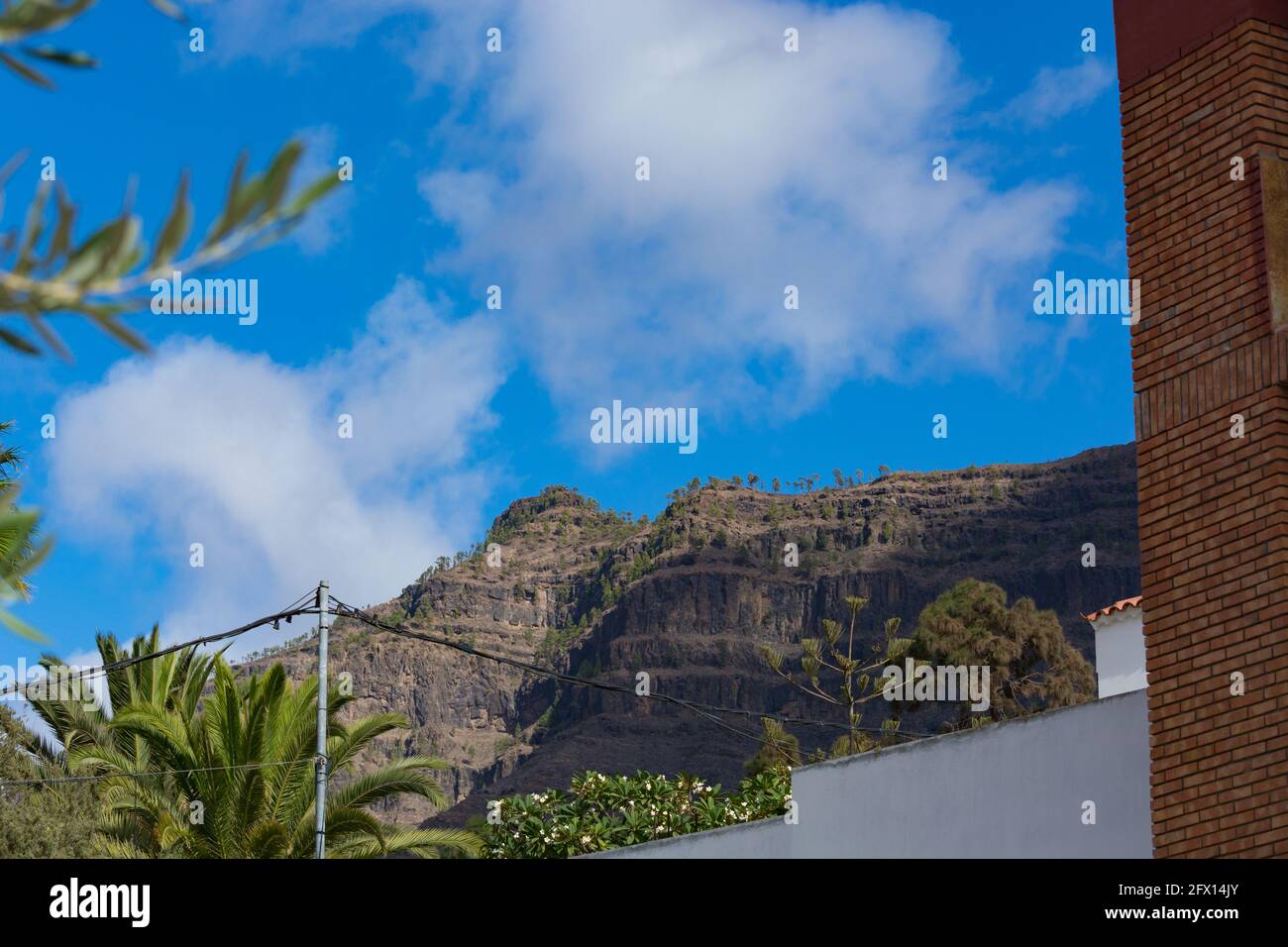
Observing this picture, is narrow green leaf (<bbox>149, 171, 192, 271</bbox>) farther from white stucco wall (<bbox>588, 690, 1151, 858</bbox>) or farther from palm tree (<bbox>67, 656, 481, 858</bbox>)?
palm tree (<bbox>67, 656, 481, 858</bbox>)

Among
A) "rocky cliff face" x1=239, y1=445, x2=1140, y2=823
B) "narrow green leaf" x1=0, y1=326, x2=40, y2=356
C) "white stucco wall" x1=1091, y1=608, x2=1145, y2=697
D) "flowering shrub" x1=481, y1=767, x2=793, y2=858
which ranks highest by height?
"rocky cliff face" x1=239, y1=445, x2=1140, y2=823

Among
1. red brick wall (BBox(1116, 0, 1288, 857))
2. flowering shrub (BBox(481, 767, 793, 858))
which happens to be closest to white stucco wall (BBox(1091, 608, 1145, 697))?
flowering shrub (BBox(481, 767, 793, 858))

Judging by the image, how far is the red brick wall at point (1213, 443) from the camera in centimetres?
829

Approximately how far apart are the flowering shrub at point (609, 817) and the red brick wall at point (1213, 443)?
63.9ft

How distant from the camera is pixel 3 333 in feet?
6.84

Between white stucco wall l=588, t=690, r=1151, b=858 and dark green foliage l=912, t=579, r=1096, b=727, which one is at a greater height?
dark green foliage l=912, t=579, r=1096, b=727

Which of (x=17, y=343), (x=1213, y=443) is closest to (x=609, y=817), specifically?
(x=1213, y=443)

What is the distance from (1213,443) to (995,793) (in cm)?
344

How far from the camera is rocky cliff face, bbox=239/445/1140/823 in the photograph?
119250 mm

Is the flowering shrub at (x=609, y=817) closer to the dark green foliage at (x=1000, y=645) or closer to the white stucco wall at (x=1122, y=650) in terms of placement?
the white stucco wall at (x=1122, y=650)

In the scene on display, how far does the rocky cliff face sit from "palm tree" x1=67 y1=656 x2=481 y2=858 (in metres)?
84.1

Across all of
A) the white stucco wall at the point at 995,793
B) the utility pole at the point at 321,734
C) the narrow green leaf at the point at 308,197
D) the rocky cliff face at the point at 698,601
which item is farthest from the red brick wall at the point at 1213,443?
the rocky cliff face at the point at 698,601

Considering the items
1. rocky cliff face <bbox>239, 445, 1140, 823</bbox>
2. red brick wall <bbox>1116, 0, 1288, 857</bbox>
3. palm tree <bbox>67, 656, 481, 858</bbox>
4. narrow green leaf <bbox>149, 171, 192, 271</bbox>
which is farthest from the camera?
rocky cliff face <bbox>239, 445, 1140, 823</bbox>
